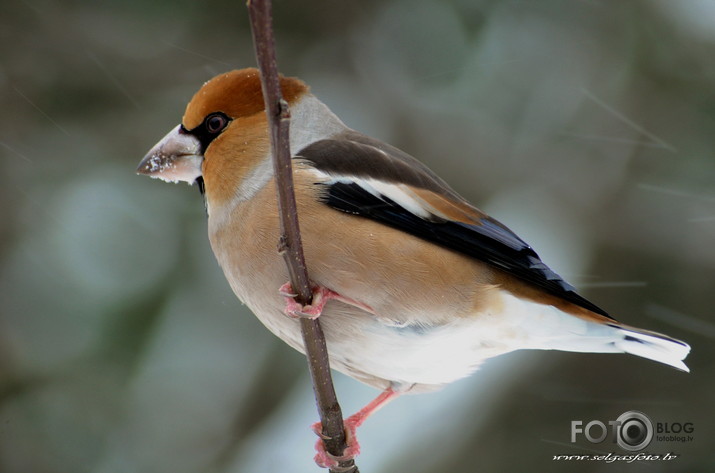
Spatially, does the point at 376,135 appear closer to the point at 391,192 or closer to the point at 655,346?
the point at 391,192

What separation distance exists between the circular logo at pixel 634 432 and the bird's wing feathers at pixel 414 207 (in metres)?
1.26

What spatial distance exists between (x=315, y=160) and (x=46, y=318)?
1.95 metres

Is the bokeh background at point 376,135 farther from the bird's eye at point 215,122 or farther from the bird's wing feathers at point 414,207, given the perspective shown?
the bird's wing feathers at point 414,207

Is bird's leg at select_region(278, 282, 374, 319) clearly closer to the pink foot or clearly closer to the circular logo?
the pink foot

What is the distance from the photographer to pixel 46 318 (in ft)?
13.2

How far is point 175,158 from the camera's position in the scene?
9.66 feet

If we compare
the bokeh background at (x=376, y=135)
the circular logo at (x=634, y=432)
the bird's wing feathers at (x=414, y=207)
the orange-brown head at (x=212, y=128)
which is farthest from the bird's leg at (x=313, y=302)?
the circular logo at (x=634, y=432)

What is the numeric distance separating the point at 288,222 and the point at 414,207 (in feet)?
3.00

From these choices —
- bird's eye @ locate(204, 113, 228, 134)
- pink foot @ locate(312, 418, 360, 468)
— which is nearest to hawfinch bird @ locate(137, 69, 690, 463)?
bird's eye @ locate(204, 113, 228, 134)

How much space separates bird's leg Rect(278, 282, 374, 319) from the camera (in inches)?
Result: 88.1

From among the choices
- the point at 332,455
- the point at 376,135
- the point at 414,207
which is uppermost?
the point at 376,135

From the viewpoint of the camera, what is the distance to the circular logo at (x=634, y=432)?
390 centimetres

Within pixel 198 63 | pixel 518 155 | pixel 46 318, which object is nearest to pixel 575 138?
pixel 518 155

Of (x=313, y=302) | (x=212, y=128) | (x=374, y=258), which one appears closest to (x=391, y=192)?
(x=374, y=258)
